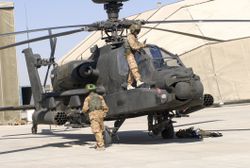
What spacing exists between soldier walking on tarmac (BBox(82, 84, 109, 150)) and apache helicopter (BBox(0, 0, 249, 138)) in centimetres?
47

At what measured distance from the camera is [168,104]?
11.2 metres

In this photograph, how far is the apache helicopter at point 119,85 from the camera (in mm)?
11211

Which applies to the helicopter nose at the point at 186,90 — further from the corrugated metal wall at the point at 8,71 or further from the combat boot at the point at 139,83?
the corrugated metal wall at the point at 8,71

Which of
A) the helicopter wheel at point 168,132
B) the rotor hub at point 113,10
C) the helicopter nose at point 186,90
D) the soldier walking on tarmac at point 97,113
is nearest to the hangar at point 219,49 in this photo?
the helicopter wheel at point 168,132

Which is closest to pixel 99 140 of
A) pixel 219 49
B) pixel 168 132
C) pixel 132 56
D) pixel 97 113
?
pixel 97 113

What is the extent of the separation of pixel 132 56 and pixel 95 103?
1.39 m

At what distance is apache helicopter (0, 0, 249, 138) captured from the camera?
36.8ft

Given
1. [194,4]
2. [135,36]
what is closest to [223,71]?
[194,4]

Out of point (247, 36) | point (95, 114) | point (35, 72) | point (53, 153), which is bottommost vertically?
point (53, 153)

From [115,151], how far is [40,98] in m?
5.09

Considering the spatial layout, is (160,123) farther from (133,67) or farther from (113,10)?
(113,10)

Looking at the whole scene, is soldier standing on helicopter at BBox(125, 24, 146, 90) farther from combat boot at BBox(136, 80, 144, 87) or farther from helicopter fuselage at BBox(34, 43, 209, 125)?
helicopter fuselage at BBox(34, 43, 209, 125)

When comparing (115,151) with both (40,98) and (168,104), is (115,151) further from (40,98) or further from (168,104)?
(40,98)

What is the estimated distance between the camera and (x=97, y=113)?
11859mm
